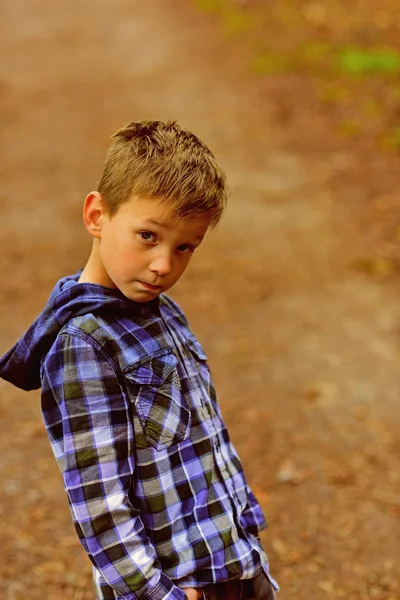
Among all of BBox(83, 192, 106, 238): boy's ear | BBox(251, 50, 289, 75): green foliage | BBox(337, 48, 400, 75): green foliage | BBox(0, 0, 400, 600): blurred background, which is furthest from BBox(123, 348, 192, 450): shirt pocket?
BBox(251, 50, 289, 75): green foliage

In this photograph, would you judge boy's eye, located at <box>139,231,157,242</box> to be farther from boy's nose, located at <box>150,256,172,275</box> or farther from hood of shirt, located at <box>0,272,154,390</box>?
hood of shirt, located at <box>0,272,154,390</box>

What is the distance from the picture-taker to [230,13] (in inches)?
532

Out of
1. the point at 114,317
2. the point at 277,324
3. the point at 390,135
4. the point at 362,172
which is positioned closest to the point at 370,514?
the point at 277,324

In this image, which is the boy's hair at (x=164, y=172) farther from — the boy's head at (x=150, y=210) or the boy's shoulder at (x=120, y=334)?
the boy's shoulder at (x=120, y=334)

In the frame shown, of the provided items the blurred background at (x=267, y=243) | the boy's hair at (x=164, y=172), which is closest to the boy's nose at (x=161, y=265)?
the boy's hair at (x=164, y=172)

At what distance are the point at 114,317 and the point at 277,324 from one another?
3.83 m

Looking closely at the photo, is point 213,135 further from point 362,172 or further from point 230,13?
point 230,13

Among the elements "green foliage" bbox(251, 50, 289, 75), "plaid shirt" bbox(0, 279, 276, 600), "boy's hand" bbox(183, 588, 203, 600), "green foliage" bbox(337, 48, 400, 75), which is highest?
"green foliage" bbox(251, 50, 289, 75)

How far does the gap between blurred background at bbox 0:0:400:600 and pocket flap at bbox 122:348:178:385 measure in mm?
1932

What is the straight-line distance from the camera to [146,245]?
175 centimetres

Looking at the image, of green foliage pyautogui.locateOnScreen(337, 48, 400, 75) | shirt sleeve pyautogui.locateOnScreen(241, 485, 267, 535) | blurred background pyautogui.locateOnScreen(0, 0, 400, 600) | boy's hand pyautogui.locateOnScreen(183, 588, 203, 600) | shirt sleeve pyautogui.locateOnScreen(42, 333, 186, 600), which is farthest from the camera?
green foliage pyautogui.locateOnScreen(337, 48, 400, 75)

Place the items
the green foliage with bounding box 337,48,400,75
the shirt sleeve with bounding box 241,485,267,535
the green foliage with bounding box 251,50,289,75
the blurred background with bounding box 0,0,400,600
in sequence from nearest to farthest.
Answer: the shirt sleeve with bounding box 241,485,267,535
the blurred background with bounding box 0,0,400,600
the green foliage with bounding box 337,48,400,75
the green foliage with bounding box 251,50,289,75

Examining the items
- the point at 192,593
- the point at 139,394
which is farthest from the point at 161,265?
the point at 192,593

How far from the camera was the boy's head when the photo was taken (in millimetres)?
1737
